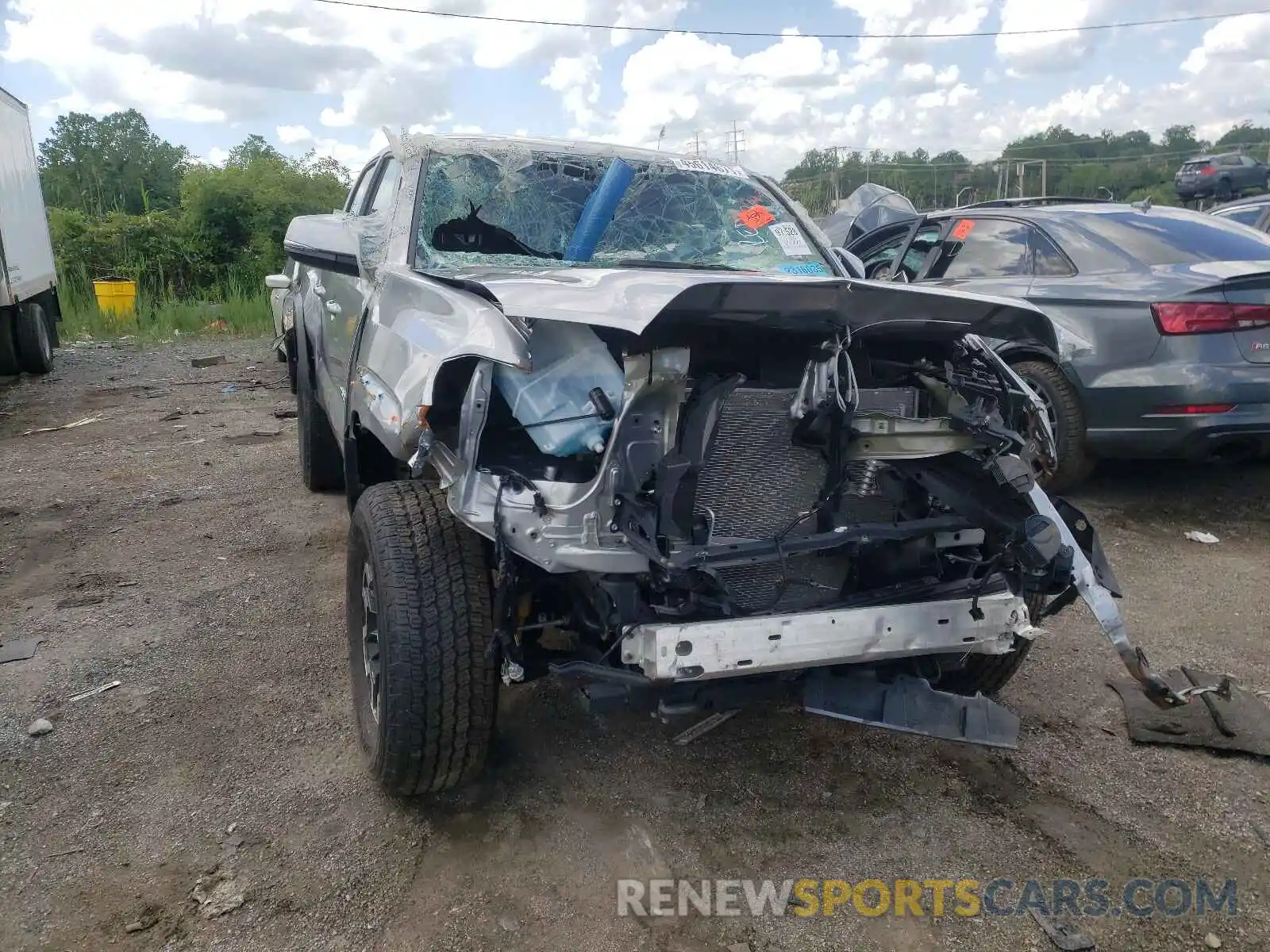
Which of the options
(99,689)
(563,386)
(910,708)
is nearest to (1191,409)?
(910,708)

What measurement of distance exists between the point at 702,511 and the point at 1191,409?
3.45m

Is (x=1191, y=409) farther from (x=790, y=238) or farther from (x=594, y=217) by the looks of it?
(x=594, y=217)

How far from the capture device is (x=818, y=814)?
8.79 feet

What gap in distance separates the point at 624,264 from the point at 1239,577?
3.16 metres

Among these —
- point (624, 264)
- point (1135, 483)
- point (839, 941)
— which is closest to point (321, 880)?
point (839, 941)

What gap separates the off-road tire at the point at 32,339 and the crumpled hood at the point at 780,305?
10.2 m

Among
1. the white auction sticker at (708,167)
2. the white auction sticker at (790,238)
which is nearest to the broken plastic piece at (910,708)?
the white auction sticker at (790,238)

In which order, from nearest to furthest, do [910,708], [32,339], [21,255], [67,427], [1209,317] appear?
[910,708] < [1209,317] < [67,427] < [21,255] < [32,339]

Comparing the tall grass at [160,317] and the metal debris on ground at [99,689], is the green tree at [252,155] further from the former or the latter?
the metal debris on ground at [99,689]

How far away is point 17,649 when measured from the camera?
3680mm

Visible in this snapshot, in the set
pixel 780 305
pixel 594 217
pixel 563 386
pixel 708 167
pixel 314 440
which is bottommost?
pixel 314 440

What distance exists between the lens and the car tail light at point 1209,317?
4570 mm

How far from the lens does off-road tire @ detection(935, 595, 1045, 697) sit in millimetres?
2977

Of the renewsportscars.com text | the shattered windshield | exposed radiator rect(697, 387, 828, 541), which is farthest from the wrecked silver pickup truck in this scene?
the shattered windshield
